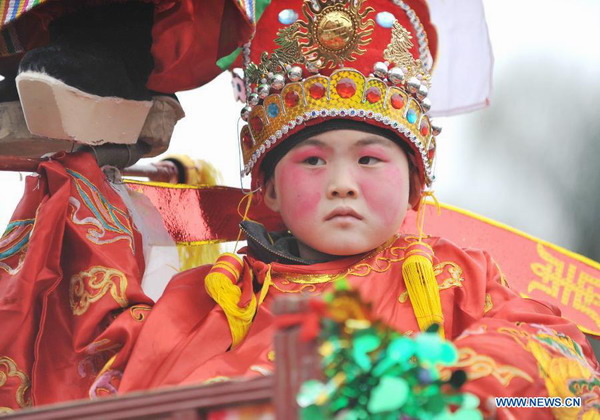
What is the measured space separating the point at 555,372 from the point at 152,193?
1131mm

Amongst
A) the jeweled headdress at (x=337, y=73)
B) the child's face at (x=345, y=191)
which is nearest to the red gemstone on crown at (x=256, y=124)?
the jeweled headdress at (x=337, y=73)

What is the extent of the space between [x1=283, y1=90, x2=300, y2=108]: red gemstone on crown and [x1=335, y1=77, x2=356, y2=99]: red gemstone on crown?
0.28 ft

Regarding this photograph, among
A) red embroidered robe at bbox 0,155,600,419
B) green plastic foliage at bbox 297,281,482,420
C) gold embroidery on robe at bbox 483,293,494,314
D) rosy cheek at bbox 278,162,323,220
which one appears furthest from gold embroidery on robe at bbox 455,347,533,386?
rosy cheek at bbox 278,162,323,220

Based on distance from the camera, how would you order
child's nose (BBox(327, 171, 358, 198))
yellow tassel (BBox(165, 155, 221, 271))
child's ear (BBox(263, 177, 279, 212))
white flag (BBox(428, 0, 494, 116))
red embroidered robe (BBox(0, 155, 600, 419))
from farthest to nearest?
yellow tassel (BBox(165, 155, 221, 271)) < white flag (BBox(428, 0, 494, 116)) < child's ear (BBox(263, 177, 279, 212)) < child's nose (BBox(327, 171, 358, 198)) < red embroidered robe (BBox(0, 155, 600, 419))

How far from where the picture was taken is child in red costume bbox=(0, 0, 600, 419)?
72.2 inches

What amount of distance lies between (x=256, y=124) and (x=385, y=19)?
1.16 ft

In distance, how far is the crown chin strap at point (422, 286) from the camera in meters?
1.82

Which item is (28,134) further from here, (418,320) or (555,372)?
(555,372)

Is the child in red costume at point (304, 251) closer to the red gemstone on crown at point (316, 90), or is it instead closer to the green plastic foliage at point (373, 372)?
the red gemstone on crown at point (316, 90)

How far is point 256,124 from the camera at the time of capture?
2.08 metres

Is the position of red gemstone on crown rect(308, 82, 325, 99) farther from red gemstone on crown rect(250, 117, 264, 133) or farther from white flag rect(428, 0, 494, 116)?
white flag rect(428, 0, 494, 116)

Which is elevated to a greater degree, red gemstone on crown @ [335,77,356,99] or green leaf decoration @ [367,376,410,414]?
red gemstone on crown @ [335,77,356,99]

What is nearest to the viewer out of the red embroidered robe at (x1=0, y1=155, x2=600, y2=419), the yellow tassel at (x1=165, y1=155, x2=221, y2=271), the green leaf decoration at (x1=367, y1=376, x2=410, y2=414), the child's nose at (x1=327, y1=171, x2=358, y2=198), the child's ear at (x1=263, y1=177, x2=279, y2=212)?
the green leaf decoration at (x1=367, y1=376, x2=410, y2=414)

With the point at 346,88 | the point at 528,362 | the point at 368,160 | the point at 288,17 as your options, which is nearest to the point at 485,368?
the point at 528,362
